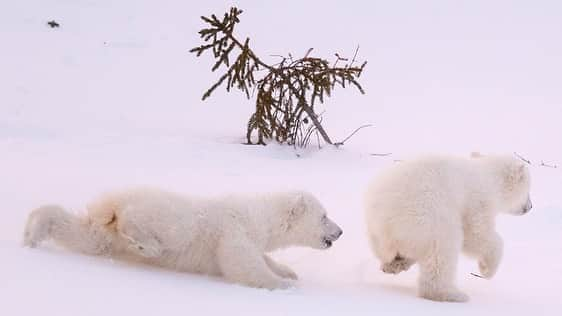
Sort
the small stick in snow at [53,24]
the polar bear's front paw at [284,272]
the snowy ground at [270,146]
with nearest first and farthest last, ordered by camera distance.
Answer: the snowy ground at [270,146], the polar bear's front paw at [284,272], the small stick in snow at [53,24]

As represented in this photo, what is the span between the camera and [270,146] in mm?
9953

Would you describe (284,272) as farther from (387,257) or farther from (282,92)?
(282,92)

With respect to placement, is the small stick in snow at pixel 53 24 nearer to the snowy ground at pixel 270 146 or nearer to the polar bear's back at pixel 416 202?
the snowy ground at pixel 270 146

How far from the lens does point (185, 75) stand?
14789mm

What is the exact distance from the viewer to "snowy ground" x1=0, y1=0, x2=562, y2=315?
443 cm

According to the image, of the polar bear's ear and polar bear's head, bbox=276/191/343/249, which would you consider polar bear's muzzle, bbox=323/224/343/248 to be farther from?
the polar bear's ear

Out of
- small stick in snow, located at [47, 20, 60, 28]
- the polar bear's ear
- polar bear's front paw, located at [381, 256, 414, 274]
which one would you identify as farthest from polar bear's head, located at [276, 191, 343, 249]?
small stick in snow, located at [47, 20, 60, 28]

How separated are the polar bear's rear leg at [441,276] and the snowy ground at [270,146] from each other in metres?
0.17

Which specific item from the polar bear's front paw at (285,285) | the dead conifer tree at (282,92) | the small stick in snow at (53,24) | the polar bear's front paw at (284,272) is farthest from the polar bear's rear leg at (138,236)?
the small stick in snow at (53,24)

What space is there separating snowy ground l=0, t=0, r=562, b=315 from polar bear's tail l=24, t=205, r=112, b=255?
0.11 meters

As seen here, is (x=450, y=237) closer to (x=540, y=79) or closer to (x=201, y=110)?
(x=201, y=110)

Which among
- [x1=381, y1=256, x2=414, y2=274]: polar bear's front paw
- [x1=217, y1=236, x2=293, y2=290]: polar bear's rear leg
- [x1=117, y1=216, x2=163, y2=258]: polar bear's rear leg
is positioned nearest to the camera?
[x1=117, y1=216, x2=163, y2=258]: polar bear's rear leg

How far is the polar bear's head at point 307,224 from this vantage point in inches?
216

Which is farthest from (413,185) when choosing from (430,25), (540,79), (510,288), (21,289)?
(430,25)
